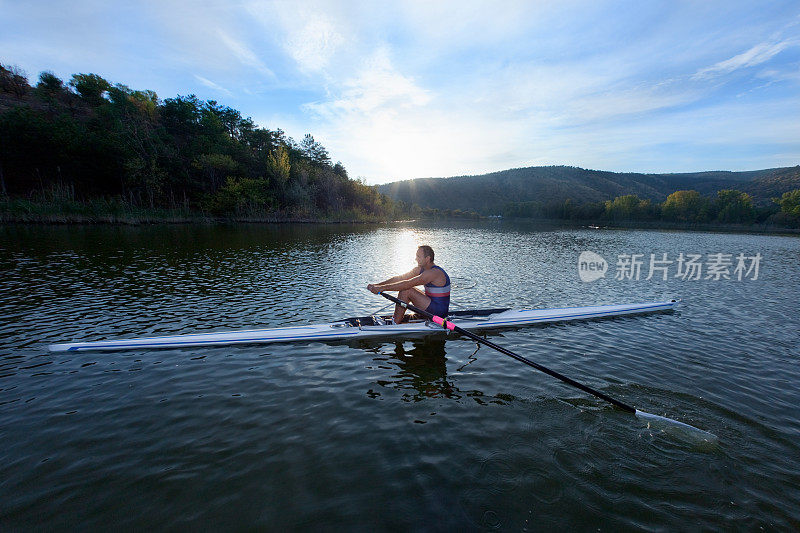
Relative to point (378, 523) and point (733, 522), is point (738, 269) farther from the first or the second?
point (378, 523)

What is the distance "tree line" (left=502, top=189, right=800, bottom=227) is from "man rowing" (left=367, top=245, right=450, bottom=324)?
5084 inches

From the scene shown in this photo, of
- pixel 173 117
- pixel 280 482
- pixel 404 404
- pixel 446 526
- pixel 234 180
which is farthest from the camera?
pixel 173 117

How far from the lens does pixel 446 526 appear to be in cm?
353

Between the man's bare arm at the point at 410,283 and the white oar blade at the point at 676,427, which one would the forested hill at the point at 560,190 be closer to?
the man's bare arm at the point at 410,283

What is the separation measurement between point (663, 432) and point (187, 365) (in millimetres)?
8927

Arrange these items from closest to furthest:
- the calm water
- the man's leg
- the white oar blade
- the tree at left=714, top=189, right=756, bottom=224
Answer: the calm water
the white oar blade
the man's leg
the tree at left=714, top=189, right=756, bottom=224

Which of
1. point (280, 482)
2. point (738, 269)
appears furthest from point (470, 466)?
point (738, 269)

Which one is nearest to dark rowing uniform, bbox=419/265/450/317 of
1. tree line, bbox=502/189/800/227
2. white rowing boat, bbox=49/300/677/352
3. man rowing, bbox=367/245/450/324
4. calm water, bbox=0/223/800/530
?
man rowing, bbox=367/245/450/324

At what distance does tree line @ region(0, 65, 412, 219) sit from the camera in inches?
1797

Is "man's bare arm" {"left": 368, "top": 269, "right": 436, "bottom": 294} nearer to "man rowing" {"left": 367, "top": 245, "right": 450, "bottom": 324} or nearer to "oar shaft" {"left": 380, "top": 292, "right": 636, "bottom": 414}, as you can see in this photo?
"man rowing" {"left": 367, "top": 245, "right": 450, "bottom": 324}

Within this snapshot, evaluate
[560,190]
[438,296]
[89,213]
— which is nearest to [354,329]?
[438,296]

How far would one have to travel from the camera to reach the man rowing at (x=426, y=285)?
8.50 metres

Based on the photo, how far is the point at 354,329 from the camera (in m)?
8.67

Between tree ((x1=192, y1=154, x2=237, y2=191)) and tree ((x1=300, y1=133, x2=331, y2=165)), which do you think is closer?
tree ((x1=192, y1=154, x2=237, y2=191))
